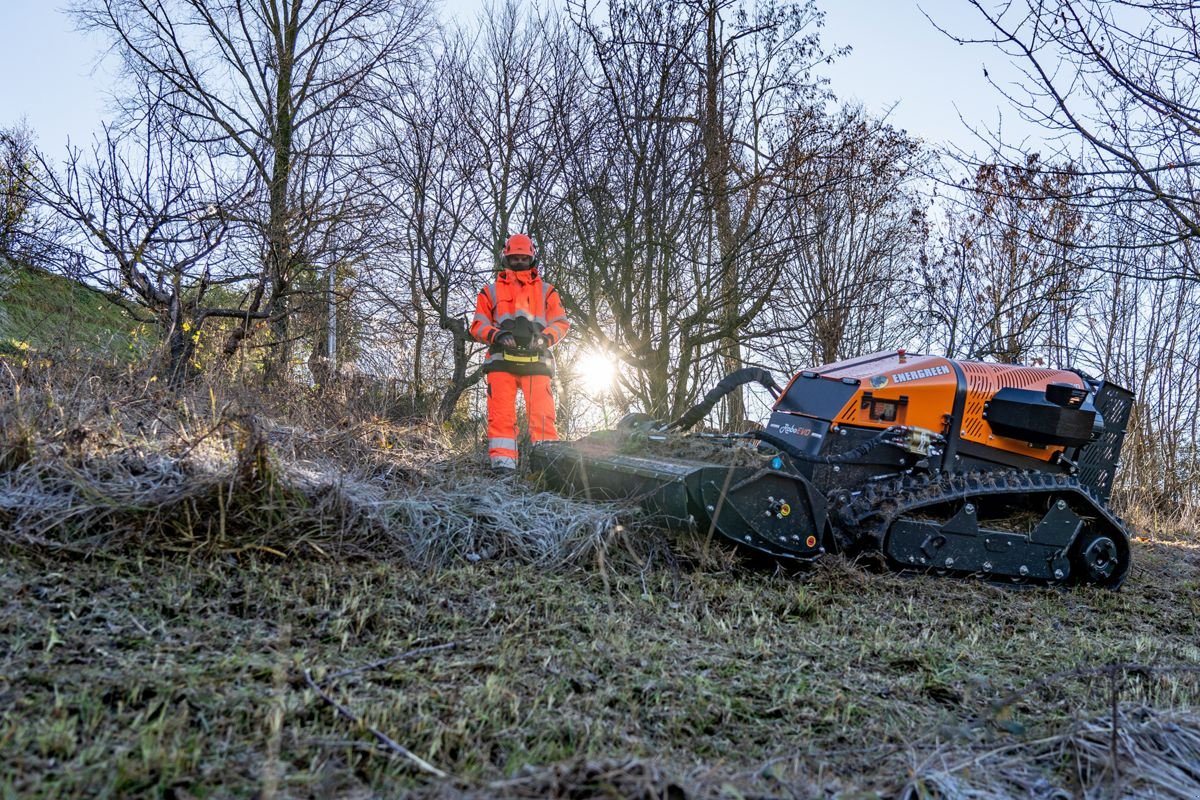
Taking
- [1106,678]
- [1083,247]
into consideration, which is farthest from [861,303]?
[1106,678]

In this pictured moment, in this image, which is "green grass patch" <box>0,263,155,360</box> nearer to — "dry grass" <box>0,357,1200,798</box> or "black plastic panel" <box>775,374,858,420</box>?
"dry grass" <box>0,357,1200,798</box>

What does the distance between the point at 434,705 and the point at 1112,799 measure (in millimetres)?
1939

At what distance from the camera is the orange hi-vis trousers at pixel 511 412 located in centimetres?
699

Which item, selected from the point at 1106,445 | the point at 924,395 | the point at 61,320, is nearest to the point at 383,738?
the point at 924,395

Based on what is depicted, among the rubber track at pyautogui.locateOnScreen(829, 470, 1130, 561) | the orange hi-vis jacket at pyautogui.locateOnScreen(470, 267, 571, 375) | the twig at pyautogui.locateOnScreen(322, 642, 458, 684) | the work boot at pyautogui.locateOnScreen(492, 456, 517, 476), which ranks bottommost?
the twig at pyautogui.locateOnScreen(322, 642, 458, 684)

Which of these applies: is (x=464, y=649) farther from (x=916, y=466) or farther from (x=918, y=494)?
(x=916, y=466)

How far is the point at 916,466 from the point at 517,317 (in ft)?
10.7

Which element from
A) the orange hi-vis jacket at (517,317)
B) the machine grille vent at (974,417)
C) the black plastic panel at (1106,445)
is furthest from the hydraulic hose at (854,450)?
the orange hi-vis jacket at (517,317)

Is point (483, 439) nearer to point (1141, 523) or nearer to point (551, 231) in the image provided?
point (551, 231)

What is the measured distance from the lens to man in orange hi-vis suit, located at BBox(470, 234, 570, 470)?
719 centimetres

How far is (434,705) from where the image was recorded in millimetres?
2809

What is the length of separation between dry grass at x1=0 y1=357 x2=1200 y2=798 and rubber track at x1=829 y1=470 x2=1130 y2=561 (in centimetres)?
31

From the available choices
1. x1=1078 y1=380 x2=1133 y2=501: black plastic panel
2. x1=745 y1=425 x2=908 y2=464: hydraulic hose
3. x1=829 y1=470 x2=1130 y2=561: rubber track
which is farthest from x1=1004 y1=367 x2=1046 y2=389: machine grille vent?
x1=745 y1=425 x2=908 y2=464: hydraulic hose

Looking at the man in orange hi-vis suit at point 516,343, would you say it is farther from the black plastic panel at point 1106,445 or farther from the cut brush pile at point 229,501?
the black plastic panel at point 1106,445
